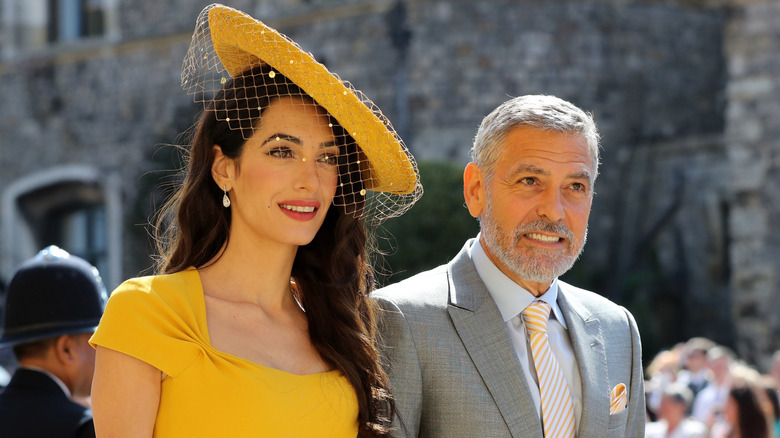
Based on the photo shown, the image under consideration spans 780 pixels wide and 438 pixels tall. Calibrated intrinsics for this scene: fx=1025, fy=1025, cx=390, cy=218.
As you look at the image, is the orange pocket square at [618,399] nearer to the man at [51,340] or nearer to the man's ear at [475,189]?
the man's ear at [475,189]

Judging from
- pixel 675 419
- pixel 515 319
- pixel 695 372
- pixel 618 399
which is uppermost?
pixel 515 319

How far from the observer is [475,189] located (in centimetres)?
281

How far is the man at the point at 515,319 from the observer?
2561 millimetres

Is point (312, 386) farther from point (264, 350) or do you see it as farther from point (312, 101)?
point (312, 101)

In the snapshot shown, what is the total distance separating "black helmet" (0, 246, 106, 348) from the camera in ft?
10.8

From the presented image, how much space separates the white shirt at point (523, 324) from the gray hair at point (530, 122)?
27 centimetres

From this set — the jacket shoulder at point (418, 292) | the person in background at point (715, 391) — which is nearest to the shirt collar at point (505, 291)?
the jacket shoulder at point (418, 292)

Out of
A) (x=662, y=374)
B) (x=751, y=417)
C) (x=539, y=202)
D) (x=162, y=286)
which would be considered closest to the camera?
(x=162, y=286)

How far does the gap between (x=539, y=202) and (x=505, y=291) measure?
0.26 metres

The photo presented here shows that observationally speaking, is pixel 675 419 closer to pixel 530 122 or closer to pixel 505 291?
pixel 505 291

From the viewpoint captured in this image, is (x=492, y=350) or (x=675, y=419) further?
(x=675, y=419)

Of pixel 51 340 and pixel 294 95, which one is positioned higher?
pixel 294 95

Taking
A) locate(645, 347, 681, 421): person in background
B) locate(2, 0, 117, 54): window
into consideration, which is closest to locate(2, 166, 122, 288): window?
locate(2, 0, 117, 54): window

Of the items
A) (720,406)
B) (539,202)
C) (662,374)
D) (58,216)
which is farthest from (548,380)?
(58,216)
